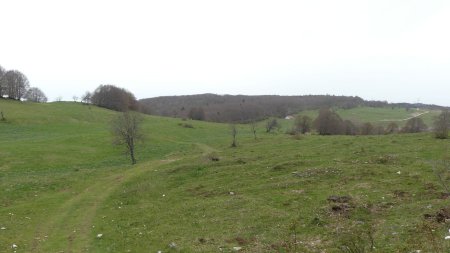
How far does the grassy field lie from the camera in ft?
58.0

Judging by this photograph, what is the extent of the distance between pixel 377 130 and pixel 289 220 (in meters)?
84.7

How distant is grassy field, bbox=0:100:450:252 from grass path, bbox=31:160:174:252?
84 mm

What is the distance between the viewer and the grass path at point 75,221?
67.7 ft

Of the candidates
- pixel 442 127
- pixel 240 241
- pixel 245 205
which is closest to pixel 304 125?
pixel 442 127

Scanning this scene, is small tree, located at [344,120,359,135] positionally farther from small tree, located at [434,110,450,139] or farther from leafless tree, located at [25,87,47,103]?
leafless tree, located at [25,87,47,103]

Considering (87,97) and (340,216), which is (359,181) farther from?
(87,97)

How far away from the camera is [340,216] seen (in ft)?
65.0

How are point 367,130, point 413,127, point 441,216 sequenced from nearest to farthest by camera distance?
point 441,216
point 413,127
point 367,130

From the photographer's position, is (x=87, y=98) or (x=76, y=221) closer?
(x=76, y=221)

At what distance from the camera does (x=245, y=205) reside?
24.2 metres

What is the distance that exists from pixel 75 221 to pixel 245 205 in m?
10.9

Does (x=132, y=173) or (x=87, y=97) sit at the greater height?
(x=87, y=97)

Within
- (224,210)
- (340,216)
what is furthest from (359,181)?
(224,210)

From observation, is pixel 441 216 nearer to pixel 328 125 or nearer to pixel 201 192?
pixel 201 192
